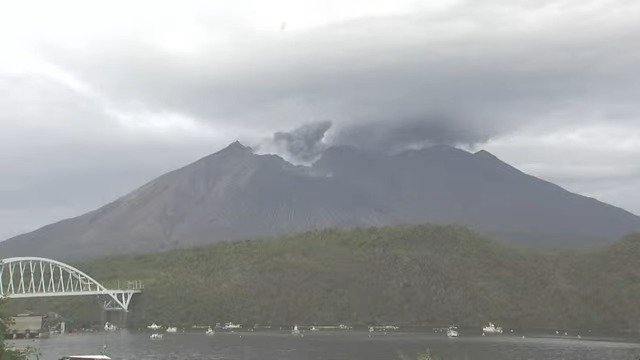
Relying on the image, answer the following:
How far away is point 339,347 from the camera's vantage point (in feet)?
410

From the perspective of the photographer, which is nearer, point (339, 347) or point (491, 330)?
point (339, 347)

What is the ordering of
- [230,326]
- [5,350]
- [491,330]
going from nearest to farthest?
[5,350]
[491,330]
[230,326]

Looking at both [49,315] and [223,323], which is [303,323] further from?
[49,315]

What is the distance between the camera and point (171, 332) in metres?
176

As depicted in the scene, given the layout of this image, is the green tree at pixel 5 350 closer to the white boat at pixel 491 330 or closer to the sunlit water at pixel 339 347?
the sunlit water at pixel 339 347

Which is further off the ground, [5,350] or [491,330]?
[5,350]

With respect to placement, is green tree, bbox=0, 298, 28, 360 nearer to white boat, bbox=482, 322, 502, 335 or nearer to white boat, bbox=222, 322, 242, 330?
white boat, bbox=482, 322, 502, 335

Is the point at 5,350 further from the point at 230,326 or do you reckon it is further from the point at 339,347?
the point at 230,326

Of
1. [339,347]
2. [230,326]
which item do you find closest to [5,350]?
[339,347]

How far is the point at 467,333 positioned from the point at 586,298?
4990 centimetres

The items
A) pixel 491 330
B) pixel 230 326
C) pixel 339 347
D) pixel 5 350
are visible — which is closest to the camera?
pixel 5 350

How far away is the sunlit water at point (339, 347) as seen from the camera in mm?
111875

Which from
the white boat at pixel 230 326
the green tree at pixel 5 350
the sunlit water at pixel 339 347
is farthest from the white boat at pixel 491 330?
the green tree at pixel 5 350

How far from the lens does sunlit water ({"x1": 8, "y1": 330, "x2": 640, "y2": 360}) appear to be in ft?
367
